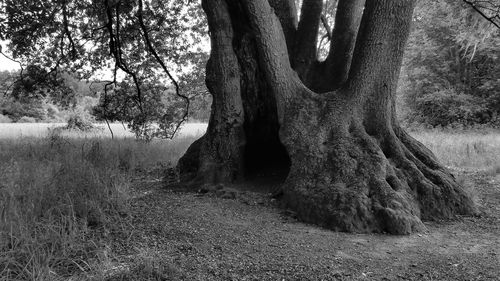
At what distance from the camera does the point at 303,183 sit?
16.1 ft

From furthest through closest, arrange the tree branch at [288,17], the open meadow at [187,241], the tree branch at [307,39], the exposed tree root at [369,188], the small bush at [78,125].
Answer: the small bush at [78,125] < the tree branch at [288,17] < the tree branch at [307,39] < the exposed tree root at [369,188] < the open meadow at [187,241]

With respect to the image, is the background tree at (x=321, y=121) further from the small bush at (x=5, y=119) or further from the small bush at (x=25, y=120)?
the small bush at (x=25, y=120)

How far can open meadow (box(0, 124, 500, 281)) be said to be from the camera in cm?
278

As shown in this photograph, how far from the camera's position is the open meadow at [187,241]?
2.78 metres

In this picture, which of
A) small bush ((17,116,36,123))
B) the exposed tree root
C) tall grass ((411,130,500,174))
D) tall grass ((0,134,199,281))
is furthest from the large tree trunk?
small bush ((17,116,36,123))

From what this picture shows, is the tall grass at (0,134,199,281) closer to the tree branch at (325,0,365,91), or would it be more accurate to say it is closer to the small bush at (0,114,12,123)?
the tree branch at (325,0,365,91)

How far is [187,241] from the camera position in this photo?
11.5 feet

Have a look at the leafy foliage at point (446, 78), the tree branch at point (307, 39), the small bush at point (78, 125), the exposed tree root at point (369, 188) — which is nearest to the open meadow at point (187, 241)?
the exposed tree root at point (369, 188)

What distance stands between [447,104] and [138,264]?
81.9 ft

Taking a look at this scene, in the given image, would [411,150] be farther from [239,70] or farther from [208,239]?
[208,239]

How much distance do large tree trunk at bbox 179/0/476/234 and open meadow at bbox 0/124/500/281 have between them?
0.39 m

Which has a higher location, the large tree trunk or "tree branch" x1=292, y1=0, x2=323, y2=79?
"tree branch" x1=292, y1=0, x2=323, y2=79

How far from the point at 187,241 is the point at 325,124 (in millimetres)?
2771

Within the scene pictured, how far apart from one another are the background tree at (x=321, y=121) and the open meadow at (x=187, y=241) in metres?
0.38
